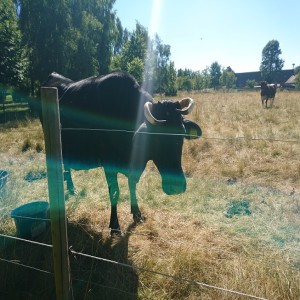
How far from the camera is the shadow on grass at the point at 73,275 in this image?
2707mm

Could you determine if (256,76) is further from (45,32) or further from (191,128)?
(191,128)

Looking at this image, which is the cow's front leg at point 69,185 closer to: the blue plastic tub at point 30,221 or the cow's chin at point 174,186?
the blue plastic tub at point 30,221

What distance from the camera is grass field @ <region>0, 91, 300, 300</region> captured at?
8.85 ft

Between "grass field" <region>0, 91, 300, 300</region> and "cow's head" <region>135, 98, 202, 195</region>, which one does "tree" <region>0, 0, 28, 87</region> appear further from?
"cow's head" <region>135, 98, 202, 195</region>

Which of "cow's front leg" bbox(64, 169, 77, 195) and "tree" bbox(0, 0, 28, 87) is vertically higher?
"tree" bbox(0, 0, 28, 87)

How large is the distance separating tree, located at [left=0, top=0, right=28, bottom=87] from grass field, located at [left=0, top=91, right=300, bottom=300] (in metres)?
12.8

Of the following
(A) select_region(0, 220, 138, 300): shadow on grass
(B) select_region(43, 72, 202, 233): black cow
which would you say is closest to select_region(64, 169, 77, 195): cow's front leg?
(B) select_region(43, 72, 202, 233): black cow

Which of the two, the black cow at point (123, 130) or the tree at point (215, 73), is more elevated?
the tree at point (215, 73)

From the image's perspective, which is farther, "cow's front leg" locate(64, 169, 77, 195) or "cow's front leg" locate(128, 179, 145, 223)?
"cow's front leg" locate(64, 169, 77, 195)

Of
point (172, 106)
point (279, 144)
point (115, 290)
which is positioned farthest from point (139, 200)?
point (279, 144)

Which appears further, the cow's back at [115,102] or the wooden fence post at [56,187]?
the cow's back at [115,102]

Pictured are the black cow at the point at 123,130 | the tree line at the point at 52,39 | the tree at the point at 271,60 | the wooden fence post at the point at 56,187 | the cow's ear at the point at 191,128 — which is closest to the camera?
the wooden fence post at the point at 56,187

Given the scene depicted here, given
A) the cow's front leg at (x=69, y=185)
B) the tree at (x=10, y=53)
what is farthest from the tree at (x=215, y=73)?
the cow's front leg at (x=69, y=185)

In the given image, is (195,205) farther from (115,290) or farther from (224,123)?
(224,123)
